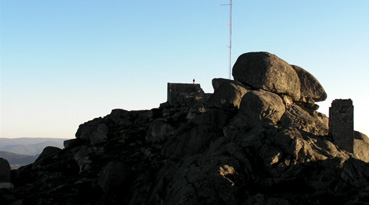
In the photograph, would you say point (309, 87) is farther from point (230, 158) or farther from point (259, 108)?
point (230, 158)

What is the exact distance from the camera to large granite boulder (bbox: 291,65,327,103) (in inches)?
1783

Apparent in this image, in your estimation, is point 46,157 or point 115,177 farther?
point 46,157

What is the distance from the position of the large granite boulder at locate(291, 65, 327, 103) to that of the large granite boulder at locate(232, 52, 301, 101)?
3.64 ft

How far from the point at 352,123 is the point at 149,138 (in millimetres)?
27434

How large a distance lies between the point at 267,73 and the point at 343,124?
32.2 ft

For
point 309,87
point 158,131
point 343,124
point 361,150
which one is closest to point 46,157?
point 158,131

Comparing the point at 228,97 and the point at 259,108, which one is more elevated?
the point at 228,97

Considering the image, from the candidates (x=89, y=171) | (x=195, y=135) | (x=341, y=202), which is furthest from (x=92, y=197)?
(x=341, y=202)

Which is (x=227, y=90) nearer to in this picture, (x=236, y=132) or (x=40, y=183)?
(x=236, y=132)

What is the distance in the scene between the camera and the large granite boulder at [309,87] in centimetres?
4528

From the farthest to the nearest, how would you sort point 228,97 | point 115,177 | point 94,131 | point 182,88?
point 182,88 → point 94,131 → point 115,177 → point 228,97

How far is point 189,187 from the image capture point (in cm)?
2616

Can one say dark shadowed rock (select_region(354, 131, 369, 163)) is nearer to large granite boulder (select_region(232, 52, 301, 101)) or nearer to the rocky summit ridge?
the rocky summit ridge

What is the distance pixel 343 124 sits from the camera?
3684 cm
